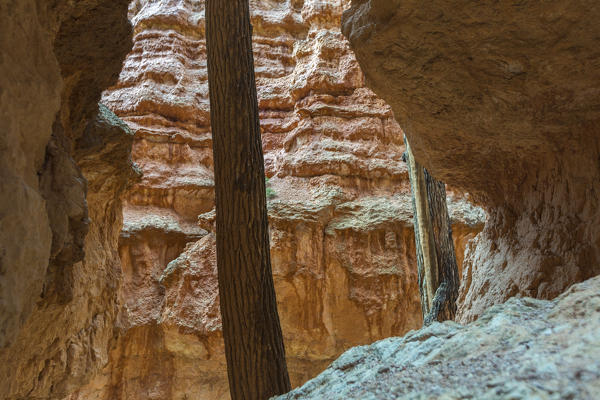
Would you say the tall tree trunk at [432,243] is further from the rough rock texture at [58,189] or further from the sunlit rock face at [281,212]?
the rough rock texture at [58,189]

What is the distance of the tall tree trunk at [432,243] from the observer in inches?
225

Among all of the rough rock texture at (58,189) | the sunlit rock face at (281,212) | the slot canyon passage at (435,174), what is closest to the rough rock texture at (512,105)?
the slot canyon passage at (435,174)

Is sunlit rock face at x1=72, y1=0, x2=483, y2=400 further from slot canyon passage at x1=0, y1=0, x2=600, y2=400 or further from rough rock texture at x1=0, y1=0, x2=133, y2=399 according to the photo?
rough rock texture at x1=0, y1=0, x2=133, y2=399

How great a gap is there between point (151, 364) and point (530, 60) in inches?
375

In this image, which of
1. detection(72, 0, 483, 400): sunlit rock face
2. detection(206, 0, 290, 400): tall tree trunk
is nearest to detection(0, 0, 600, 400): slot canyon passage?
detection(206, 0, 290, 400): tall tree trunk

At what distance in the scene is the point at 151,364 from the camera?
31.9 feet

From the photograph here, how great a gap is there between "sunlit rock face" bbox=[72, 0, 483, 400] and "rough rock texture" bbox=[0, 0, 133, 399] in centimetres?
466

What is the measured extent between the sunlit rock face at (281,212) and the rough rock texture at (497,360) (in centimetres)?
690

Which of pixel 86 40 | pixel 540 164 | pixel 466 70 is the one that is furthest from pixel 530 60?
pixel 86 40

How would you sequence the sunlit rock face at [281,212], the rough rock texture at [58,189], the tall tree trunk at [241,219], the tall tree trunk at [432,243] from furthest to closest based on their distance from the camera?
the sunlit rock face at [281,212], the tall tree trunk at [432,243], the tall tree trunk at [241,219], the rough rock texture at [58,189]

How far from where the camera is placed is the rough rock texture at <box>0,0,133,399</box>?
4.90 ft

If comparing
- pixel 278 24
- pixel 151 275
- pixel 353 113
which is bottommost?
pixel 151 275

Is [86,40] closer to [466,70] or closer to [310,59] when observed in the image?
[466,70]

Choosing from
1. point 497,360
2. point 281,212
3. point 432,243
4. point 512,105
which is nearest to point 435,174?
point 512,105
